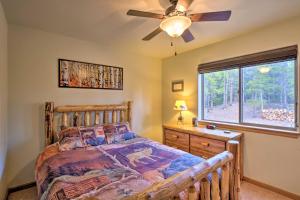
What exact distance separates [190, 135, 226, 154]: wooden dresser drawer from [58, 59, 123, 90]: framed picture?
1.80 metres

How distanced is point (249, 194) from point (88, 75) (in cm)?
315

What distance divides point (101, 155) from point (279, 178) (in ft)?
8.11

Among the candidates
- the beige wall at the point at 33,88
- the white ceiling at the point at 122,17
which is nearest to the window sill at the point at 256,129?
the white ceiling at the point at 122,17

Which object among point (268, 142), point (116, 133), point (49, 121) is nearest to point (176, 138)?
point (116, 133)

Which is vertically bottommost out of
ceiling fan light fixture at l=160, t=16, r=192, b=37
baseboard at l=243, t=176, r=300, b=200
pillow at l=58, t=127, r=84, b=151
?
baseboard at l=243, t=176, r=300, b=200

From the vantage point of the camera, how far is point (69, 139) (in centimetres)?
236

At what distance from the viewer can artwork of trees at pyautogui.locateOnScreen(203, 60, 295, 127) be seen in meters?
2.34

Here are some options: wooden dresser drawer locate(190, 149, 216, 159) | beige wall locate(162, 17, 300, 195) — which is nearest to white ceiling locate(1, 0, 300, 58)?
beige wall locate(162, 17, 300, 195)

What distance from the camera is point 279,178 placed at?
229cm

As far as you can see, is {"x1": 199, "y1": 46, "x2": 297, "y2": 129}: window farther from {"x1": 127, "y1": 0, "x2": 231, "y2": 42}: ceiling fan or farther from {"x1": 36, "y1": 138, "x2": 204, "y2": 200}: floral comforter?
{"x1": 36, "y1": 138, "x2": 204, "y2": 200}: floral comforter

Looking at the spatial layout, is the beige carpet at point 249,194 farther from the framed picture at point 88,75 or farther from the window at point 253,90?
the framed picture at point 88,75

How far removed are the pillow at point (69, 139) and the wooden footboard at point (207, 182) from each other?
68.6 inches

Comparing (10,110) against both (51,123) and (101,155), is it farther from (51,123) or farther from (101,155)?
(101,155)

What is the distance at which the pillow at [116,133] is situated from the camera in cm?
268
